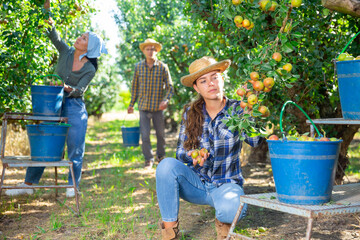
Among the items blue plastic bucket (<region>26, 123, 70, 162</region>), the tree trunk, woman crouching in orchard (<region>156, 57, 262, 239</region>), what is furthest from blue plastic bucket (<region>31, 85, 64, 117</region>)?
the tree trunk

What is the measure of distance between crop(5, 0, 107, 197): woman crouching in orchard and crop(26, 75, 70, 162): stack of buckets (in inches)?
11.8

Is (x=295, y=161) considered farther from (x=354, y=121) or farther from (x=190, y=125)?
(x=190, y=125)

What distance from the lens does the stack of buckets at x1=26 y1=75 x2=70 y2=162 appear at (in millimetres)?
3576

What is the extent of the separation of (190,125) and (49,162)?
1.49 metres

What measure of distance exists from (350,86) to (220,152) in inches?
38.0

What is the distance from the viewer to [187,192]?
265 cm

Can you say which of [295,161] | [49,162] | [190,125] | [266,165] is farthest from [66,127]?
[266,165]

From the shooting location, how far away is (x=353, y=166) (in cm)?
630

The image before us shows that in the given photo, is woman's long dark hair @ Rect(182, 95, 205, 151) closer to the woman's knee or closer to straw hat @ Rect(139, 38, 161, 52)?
the woman's knee

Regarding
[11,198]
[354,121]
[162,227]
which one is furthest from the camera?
[11,198]

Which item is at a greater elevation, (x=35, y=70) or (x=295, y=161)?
(x=35, y=70)

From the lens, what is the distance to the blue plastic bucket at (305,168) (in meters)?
1.84

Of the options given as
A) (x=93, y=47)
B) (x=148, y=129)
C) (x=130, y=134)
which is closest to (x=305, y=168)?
(x=93, y=47)

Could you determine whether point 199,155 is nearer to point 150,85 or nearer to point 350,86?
point 350,86
